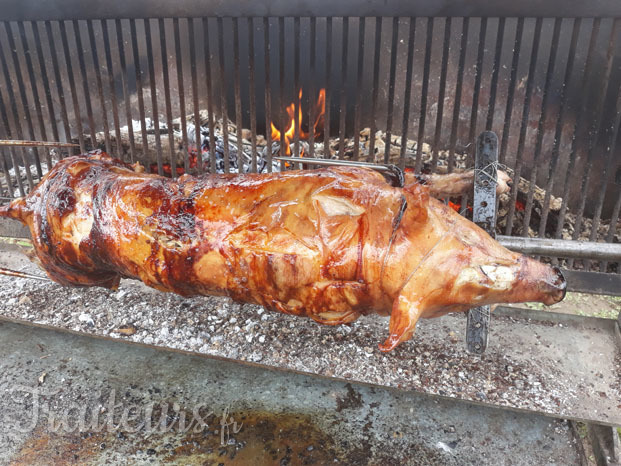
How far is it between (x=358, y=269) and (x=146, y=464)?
149 centimetres

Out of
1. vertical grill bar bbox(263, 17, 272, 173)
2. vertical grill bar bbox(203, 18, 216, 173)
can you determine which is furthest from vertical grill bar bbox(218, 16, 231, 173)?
vertical grill bar bbox(263, 17, 272, 173)

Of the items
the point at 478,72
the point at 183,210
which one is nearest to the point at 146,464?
the point at 183,210

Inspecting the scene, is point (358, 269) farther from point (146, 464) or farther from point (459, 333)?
point (146, 464)

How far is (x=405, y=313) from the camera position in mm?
1605

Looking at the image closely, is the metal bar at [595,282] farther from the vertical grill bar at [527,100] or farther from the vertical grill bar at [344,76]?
the vertical grill bar at [344,76]

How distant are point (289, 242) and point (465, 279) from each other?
2.17ft

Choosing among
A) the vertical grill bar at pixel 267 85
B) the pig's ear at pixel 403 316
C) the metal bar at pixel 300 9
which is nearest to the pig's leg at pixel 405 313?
the pig's ear at pixel 403 316

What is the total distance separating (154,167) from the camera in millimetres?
4355

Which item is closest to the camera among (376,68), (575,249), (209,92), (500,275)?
(500,275)

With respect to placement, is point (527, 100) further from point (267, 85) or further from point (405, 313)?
point (405, 313)

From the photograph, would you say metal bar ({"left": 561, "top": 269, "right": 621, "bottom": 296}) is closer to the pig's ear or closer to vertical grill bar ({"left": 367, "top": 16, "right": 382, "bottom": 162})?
vertical grill bar ({"left": 367, "top": 16, "right": 382, "bottom": 162})

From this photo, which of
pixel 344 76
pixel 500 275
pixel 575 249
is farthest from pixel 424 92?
pixel 500 275

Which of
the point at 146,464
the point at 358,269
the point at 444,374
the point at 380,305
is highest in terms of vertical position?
the point at 358,269

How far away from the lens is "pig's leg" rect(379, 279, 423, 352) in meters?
1.58
